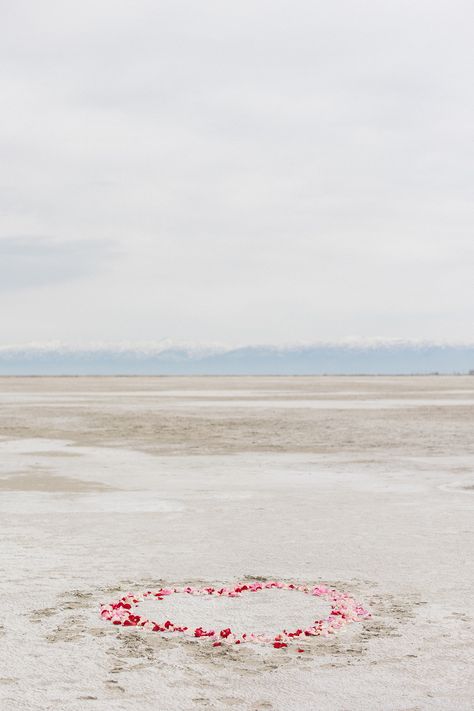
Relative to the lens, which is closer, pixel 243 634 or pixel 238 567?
pixel 243 634

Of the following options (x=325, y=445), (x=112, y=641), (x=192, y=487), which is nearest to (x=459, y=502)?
(x=192, y=487)

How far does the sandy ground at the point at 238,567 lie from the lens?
7184 millimetres

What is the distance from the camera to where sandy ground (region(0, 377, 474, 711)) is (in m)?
7.18

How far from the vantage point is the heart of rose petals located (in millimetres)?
8406

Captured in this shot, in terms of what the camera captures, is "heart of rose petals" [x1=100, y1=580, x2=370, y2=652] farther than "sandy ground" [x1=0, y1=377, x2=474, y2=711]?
Yes

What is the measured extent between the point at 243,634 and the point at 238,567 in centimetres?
303

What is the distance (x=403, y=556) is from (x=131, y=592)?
4.00 meters

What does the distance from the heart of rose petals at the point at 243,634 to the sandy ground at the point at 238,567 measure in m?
0.18

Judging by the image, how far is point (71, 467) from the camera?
896 inches

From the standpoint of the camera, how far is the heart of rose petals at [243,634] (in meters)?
8.41

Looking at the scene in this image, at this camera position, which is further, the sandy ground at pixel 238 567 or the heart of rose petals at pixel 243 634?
the heart of rose petals at pixel 243 634

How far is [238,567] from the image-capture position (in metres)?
11.5

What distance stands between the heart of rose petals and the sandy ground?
18 cm

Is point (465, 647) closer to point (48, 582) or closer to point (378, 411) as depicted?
point (48, 582)
